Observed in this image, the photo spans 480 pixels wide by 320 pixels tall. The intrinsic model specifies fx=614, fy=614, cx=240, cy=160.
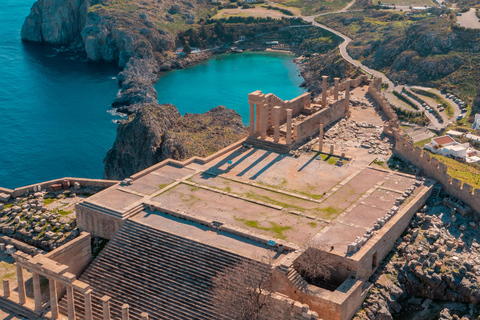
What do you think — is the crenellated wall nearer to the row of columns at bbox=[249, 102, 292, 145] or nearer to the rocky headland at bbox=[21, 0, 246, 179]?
the row of columns at bbox=[249, 102, 292, 145]

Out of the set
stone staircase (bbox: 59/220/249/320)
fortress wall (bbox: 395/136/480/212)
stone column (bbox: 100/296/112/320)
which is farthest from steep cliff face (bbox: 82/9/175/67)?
stone column (bbox: 100/296/112/320)

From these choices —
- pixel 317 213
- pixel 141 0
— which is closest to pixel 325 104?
pixel 317 213

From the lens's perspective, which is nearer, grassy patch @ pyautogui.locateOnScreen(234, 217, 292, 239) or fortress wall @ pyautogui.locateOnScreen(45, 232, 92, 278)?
grassy patch @ pyautogui.locateOnScreen(234, 217, 292, 239)

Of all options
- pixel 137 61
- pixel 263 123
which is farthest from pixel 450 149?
pixel 137 61

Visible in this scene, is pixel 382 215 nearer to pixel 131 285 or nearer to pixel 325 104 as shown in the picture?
pixel 131 285

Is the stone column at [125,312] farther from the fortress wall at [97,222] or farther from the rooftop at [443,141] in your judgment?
the rooftop at [443,141]

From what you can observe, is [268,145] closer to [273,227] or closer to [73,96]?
[273,227]

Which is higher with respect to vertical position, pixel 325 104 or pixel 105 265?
pixel 325 104
